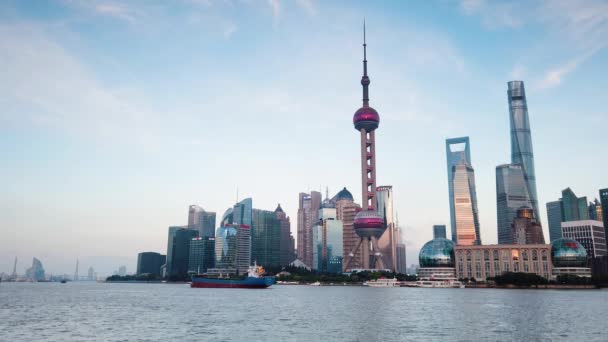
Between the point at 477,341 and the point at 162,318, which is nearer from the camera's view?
the point at 477,341

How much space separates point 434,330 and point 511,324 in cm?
1580

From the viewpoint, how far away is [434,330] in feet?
238

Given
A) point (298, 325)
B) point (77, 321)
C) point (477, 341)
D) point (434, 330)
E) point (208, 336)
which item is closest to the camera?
point (477, 341)

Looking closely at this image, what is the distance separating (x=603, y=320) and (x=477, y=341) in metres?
40.4

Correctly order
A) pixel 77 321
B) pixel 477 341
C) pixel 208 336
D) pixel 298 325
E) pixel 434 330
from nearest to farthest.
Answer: pixel 477 341 < pixel 208 336 < pixel 434 330 < pixel 298 325 < pixel 77 321

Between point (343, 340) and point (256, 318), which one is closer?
point (343, 340)

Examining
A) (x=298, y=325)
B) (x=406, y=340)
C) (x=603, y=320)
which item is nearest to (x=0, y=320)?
(x=298, y=325)

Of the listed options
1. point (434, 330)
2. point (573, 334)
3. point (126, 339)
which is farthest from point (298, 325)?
point (573, 334)

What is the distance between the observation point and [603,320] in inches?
3430

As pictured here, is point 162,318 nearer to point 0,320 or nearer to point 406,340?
point 0,320

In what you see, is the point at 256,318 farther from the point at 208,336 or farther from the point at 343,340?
the point at 343,340

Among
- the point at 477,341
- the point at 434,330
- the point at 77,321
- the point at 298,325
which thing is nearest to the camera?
the point at 477,341

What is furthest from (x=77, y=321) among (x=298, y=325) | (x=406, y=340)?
(x=406, y=340)

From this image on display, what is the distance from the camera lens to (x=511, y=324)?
261ft
